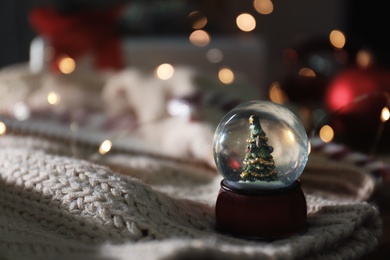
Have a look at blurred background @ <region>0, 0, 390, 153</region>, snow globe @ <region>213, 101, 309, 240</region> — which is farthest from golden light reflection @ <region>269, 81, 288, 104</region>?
snow globe @ <region>213, 101, 309, 240</region>

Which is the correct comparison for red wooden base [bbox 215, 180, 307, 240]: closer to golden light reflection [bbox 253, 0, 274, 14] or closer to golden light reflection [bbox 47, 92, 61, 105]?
golden light reflection [bbox 47, 92, 61, 105]

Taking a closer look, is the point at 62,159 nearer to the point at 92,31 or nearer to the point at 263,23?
the point at 92,31

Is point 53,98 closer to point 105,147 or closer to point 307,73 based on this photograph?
point 105,147

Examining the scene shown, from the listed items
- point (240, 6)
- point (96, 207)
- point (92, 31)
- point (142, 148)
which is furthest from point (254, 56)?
point (96, 207)

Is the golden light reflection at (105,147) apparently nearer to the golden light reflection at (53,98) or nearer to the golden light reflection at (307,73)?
the golden light reflection at (53,98)

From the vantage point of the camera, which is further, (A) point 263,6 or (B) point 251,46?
(A) point 263,6

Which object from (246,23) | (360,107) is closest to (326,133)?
(360,107)
